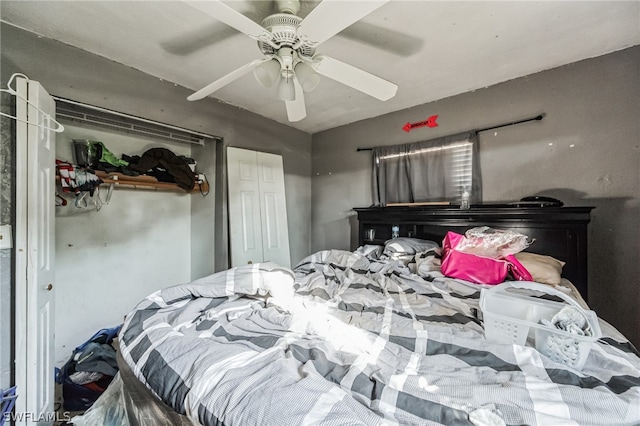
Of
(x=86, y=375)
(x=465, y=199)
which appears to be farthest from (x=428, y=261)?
(x=86, y=375)

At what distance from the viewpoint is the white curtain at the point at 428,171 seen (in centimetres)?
239

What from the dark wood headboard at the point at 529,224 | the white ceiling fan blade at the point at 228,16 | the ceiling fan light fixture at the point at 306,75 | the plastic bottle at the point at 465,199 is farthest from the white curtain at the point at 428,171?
the white ceiling fan blade at the point at 228,16

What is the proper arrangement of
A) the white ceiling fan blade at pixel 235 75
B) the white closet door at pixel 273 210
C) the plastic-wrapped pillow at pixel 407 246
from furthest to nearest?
the white closet door at pixel 273 210 → the plastic-wrapped pillow at pixel 407 246 → the white ceiling fan blade at pixel 235 75

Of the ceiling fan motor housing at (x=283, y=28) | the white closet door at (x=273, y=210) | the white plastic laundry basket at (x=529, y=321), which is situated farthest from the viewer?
the white closet door at (x=273, y=210)

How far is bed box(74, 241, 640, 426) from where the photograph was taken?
0.57m

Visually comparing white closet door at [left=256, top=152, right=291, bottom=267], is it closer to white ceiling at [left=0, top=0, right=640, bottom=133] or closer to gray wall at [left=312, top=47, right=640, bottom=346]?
white ceiling at [left=0, top=0, right=640, bottom=133]

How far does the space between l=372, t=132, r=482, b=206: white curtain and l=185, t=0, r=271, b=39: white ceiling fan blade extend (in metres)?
2.00

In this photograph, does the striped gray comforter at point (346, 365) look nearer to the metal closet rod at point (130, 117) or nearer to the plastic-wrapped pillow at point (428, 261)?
the plastic-wrapped pillow at point (428, 261)

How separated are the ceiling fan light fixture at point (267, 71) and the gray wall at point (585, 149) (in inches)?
75.4

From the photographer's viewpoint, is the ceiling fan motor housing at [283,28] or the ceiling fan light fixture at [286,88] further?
the ceiling fan light fixture at [286,88]

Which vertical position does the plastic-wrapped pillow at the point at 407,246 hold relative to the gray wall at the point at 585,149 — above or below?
below

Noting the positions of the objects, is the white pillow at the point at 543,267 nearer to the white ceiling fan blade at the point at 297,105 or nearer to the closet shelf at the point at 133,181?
the white ceiling fan blade at the point at 297,105

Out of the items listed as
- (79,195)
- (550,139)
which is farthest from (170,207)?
(550,139)

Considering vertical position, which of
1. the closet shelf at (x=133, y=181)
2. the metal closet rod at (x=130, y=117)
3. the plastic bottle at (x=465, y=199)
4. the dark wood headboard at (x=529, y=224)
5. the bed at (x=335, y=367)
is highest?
the metal closet rod at (x=130, y=117)
